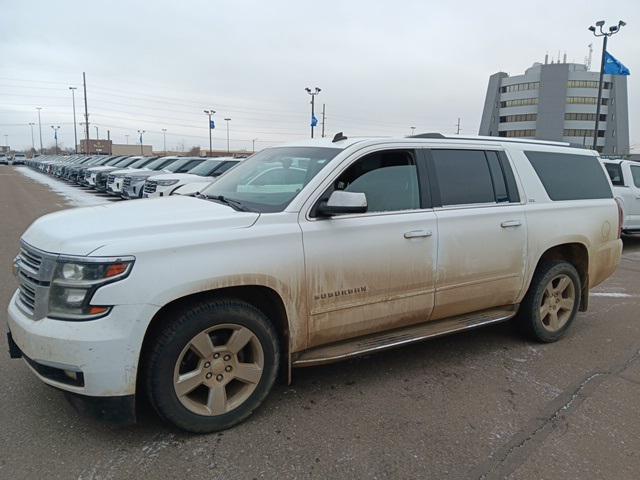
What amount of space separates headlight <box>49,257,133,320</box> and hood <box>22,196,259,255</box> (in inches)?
2.6

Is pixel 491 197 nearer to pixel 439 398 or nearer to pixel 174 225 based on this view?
pixel 439 398

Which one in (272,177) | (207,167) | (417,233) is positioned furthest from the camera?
(207,167)

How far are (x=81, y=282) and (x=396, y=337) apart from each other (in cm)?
220

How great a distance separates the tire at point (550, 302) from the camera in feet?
14.6

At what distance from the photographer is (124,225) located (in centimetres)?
285

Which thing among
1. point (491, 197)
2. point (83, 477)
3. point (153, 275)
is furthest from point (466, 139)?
point (83, 477)

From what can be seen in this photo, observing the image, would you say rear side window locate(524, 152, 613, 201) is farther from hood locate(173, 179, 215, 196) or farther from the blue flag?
the blue flag

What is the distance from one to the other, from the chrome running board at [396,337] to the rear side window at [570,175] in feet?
4.02

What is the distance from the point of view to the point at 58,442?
2826mm

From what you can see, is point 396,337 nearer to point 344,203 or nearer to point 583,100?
point 344,203

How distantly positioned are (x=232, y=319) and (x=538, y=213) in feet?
9.72

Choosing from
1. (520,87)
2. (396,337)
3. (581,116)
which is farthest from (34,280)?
(520,87)

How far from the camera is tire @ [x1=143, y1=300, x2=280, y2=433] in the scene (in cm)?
274

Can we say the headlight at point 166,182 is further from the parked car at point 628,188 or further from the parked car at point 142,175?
the parked car at point 628,188
